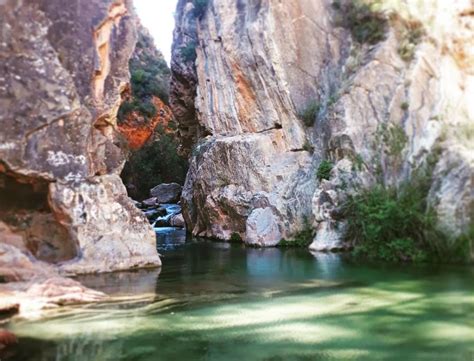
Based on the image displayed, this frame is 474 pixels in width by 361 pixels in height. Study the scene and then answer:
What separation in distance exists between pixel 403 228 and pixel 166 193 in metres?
25.1

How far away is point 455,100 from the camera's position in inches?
654

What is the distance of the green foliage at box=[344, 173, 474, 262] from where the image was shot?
13.1 m

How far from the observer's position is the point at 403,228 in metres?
13.7

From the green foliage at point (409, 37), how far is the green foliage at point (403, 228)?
5.12 m

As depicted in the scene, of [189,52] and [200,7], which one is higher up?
[200,7]

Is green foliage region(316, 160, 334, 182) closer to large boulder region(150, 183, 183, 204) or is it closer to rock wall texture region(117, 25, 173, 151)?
large boulder region(150, 183, 183, 204)

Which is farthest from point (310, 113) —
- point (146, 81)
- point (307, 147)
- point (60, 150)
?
point (146, 81)

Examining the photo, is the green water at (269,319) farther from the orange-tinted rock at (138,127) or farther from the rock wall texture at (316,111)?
the orange-tinted rock at (138,127)

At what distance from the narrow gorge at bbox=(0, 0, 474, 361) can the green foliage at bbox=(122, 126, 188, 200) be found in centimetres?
1388

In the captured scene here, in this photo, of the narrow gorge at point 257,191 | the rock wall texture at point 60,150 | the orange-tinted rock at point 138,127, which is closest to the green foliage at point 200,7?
the narrow gorge at point 257,191

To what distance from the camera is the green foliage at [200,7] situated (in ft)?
82.8

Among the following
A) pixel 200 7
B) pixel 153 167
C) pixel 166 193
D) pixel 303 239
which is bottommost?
pixel 303 239

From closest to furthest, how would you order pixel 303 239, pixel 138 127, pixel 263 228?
pixel 303 239 → pixel 263 228 → pixel 138 127

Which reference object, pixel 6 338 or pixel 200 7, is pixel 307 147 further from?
A: pixel 6 338
